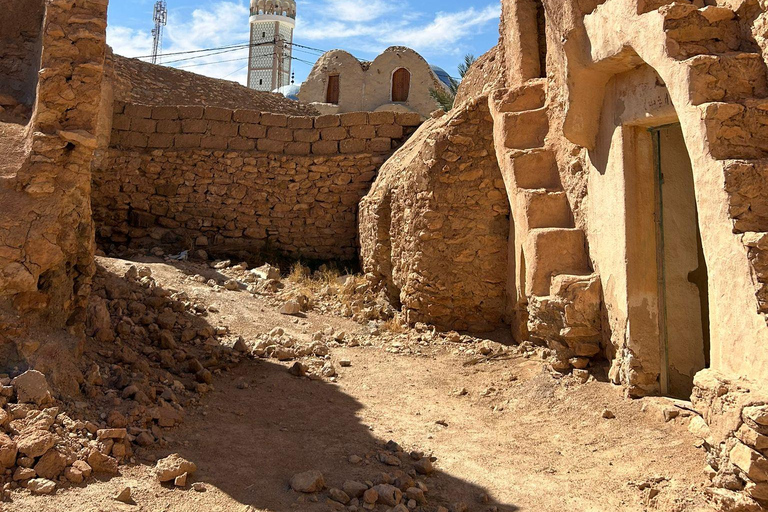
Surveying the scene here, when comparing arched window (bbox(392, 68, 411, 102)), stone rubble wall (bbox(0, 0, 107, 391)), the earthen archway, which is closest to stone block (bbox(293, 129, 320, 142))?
stone rubble wall (bbox(0, 0, 107, 391))

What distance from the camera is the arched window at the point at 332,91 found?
19.3 meters

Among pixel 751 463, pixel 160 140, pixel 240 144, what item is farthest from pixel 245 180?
pixel 751 463

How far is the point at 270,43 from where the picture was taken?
126ft

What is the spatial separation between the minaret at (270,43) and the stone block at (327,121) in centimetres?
2837

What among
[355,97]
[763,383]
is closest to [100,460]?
[763,383]

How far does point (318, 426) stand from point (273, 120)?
21.8 ft

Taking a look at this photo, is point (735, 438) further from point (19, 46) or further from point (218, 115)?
point (218, 115)

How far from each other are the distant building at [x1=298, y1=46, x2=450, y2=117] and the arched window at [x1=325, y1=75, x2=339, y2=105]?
11 centimetres

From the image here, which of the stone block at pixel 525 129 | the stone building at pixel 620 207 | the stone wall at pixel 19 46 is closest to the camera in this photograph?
the stone building at pixel 620 207

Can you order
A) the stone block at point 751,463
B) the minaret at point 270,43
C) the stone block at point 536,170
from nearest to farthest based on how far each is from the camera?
the stone block at point 751,463 < the stone block at point 536,170 < the minaret at point 270,43

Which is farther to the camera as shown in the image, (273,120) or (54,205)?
(273,120)

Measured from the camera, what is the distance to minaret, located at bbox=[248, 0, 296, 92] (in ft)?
126

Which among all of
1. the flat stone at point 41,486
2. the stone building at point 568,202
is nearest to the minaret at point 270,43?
the stone building at point 568,202

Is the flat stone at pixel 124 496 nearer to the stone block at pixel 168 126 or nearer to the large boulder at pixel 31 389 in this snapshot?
the large boulder at pixel 31 389
